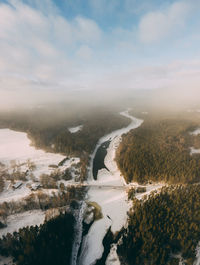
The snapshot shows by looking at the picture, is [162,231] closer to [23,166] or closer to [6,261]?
[6,261]

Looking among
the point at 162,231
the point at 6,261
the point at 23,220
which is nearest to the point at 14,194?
the point at 23,220

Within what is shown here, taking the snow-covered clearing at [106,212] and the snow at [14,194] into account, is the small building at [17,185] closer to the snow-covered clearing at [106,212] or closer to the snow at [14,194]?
the snow at [14,194]

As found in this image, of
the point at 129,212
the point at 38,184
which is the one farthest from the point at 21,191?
the point at 129,212

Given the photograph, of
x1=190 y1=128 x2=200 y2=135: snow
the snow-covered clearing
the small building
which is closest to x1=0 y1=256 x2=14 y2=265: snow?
the snow-covered clearing

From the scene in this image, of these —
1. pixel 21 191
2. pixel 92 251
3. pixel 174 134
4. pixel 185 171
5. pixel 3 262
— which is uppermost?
pixel 174 134

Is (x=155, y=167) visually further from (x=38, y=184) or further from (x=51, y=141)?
(x=51, y=141)

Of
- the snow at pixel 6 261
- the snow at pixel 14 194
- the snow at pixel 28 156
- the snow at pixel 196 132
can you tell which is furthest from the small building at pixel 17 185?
the snow at pixel 196 132
